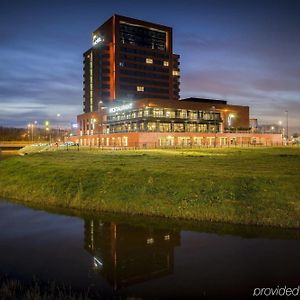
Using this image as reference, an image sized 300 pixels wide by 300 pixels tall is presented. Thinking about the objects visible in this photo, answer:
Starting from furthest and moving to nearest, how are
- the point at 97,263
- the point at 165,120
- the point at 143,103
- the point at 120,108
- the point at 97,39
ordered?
the point at 97,39, the point at 120,108, the point at 143,103, the point at 165,120, the point at 97,263

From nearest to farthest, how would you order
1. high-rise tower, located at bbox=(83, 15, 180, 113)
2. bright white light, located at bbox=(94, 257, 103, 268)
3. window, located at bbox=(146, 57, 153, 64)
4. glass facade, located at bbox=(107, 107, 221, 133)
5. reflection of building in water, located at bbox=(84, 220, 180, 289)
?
reflection of building in water, located at bbox=(84, 220, 180, 289), bright white light, located at bbox=(94, 257, 103, 268), glass facade, located at bbox=(107, 107, 221, 133), high-rise tower, located at bbox=(83, 15, 180, 113), window, located at bbox=(146, 57, 153, 64)

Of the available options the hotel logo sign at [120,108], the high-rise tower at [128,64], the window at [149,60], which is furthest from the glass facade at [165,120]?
the window at [149,60]

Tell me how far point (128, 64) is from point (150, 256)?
16859 cm

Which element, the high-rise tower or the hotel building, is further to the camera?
the high-rise tower

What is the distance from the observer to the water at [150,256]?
1562cm

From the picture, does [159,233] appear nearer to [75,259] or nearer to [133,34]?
[75,259]

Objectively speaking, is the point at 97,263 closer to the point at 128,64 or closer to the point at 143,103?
the point at 143,103

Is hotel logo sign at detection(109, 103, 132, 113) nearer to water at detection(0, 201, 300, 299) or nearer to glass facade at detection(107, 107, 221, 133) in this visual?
glass facade at detection(107, 107, 221, 133)

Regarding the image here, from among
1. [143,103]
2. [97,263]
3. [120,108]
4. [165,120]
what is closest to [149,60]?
[120,108]

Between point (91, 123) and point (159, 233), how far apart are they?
486 feet

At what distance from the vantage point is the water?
15.6 metres

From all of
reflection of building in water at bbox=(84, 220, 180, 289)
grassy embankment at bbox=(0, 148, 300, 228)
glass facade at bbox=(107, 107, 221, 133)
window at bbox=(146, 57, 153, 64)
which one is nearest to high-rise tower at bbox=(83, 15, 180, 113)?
window at bbox=(146, 57, 153, 64)

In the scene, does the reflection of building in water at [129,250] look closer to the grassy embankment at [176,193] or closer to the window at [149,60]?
the grassy embankment at [176,193]

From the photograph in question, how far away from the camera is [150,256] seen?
19.4m
